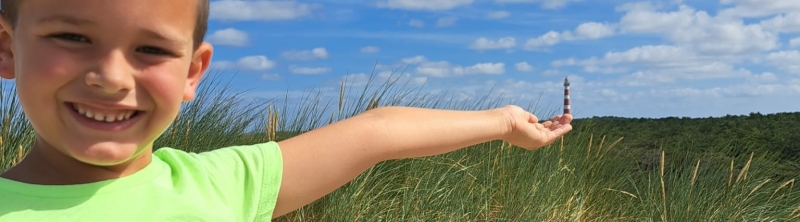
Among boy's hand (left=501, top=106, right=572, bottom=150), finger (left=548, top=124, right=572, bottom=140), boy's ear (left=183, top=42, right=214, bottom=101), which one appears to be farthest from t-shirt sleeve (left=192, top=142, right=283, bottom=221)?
finger (left=548, top=124, right=572, bottom=140)

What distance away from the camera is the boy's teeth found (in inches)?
39.4

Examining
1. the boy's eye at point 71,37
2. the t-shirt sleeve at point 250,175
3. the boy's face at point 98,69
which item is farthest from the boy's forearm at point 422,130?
the boy's eye at point 71,37

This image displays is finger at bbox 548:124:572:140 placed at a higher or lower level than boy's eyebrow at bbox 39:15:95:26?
lower

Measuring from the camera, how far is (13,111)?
4121 millimetres

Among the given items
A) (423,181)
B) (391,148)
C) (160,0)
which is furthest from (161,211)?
(423,181)

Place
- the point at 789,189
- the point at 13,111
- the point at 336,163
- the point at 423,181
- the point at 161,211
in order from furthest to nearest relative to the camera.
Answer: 1. the point at 789,189
2. the point at 423,181
3. the point at 13,111
4. the point at 336,163
5. the point at 161,211

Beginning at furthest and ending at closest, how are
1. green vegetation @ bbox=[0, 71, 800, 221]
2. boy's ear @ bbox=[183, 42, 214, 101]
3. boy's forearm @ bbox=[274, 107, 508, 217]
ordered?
green vegetation @ bbox=[0, 71, 800, 221] < boy's forearm @ bbox=[274, 107, 508, 217] < boy's ear @ bbox=[183, 42, 214, 101]

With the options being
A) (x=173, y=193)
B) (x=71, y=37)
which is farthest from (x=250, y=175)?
(x=71, y=37)

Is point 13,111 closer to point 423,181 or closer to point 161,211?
point 423,181

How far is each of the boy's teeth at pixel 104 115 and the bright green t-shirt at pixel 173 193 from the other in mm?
109

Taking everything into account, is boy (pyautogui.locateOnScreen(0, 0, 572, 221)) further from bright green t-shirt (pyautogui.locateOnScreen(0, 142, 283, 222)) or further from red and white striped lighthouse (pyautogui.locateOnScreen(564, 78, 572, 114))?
red and white striped lighthouse (pyautogui.locateOnScreen(564, 78, 572, 114))

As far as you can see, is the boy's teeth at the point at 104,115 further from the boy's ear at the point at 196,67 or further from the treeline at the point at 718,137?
the treeline at the point at 718,137

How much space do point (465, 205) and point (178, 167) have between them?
142 inches

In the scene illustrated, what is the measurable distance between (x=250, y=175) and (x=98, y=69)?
1.29ft
